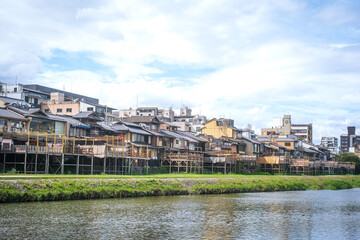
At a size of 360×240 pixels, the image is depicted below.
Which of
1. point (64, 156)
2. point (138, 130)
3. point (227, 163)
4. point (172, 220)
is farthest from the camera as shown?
point (227, 163)

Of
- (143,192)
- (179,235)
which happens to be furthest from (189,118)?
(179,235)

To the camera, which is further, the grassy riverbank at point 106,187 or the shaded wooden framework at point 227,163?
the shaded wooden framework at point 227,163

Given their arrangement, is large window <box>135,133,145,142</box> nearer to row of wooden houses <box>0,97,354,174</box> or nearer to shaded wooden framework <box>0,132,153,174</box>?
row of wooden houses <box>0,97,354,174</box>

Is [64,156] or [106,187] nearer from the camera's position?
[106,187]

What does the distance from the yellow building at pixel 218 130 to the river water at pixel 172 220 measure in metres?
73.2

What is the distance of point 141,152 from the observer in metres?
76.9

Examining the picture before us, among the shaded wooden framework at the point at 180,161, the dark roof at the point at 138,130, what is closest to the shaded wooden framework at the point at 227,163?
the shaded wooden framework at the point at 180,161

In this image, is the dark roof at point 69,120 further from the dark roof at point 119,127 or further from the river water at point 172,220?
the river water at point 172,220

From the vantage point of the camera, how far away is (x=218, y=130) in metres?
117

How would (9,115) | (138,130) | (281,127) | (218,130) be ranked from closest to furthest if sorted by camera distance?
(9,115)
(138,130)
(218,130)
(281,127)

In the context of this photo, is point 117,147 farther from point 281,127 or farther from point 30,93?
A: point 281,127

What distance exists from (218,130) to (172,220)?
3395 inches

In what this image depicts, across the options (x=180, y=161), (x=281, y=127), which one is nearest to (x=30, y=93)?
(x=180, y=161)

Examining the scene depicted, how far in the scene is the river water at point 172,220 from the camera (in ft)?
87.2
